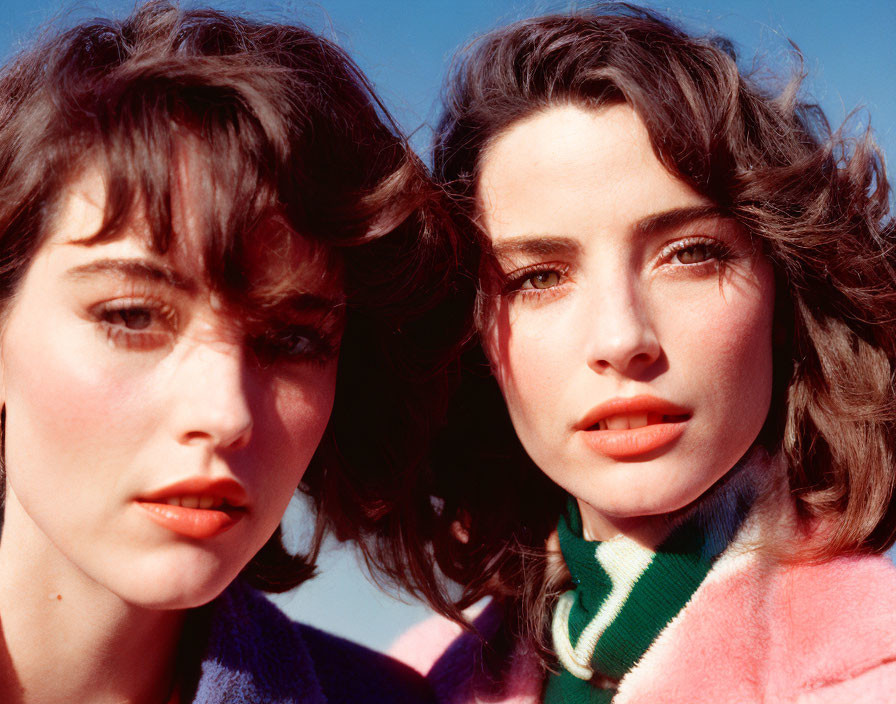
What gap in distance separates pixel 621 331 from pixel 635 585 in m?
0.59

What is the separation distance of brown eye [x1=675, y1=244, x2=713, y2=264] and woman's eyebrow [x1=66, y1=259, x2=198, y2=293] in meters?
0.97

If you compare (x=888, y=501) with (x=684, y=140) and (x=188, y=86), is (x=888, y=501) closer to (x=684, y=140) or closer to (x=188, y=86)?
(x=684, y=140)

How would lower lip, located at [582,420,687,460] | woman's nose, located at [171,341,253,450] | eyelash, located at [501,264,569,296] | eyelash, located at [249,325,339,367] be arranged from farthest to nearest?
eyelash, located at [501,264,569,296] → lower lip, located at [582,420,687,460] → eyelash, located at [249,325,339,367] → woman's nose, located at [171,341,253,450]

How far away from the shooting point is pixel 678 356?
6.42 ft

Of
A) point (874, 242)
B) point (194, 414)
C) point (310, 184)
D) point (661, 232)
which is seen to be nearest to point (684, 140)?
point (661, 232)

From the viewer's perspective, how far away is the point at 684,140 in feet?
6.72

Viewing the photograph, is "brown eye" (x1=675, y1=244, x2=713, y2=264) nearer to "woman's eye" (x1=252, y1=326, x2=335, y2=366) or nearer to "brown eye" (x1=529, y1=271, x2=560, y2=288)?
"brown eye" (x1=529, y1=271, x2=560, y2=288)

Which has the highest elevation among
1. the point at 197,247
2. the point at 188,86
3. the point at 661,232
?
the point at 188,86

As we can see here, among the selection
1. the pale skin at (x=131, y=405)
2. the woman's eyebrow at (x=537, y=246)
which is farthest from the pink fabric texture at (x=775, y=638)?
the pale skin at (x=131, y=405)

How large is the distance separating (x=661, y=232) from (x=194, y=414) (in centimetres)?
98

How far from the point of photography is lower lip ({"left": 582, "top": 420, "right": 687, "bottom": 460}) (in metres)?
1.97

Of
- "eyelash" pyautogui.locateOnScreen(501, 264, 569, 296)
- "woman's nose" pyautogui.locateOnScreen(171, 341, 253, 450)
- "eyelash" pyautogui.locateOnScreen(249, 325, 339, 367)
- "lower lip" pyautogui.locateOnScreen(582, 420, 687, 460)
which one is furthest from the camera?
"eyelash" pyautogui.locateOnScreen(501, 264, 569, 296)

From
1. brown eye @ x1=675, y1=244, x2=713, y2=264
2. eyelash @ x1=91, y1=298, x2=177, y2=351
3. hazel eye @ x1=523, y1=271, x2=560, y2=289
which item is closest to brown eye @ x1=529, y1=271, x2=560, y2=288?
hazel eye @ x1=523, y1=271, x2=560, y2=289

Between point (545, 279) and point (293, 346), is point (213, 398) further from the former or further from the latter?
point (545, 279)
